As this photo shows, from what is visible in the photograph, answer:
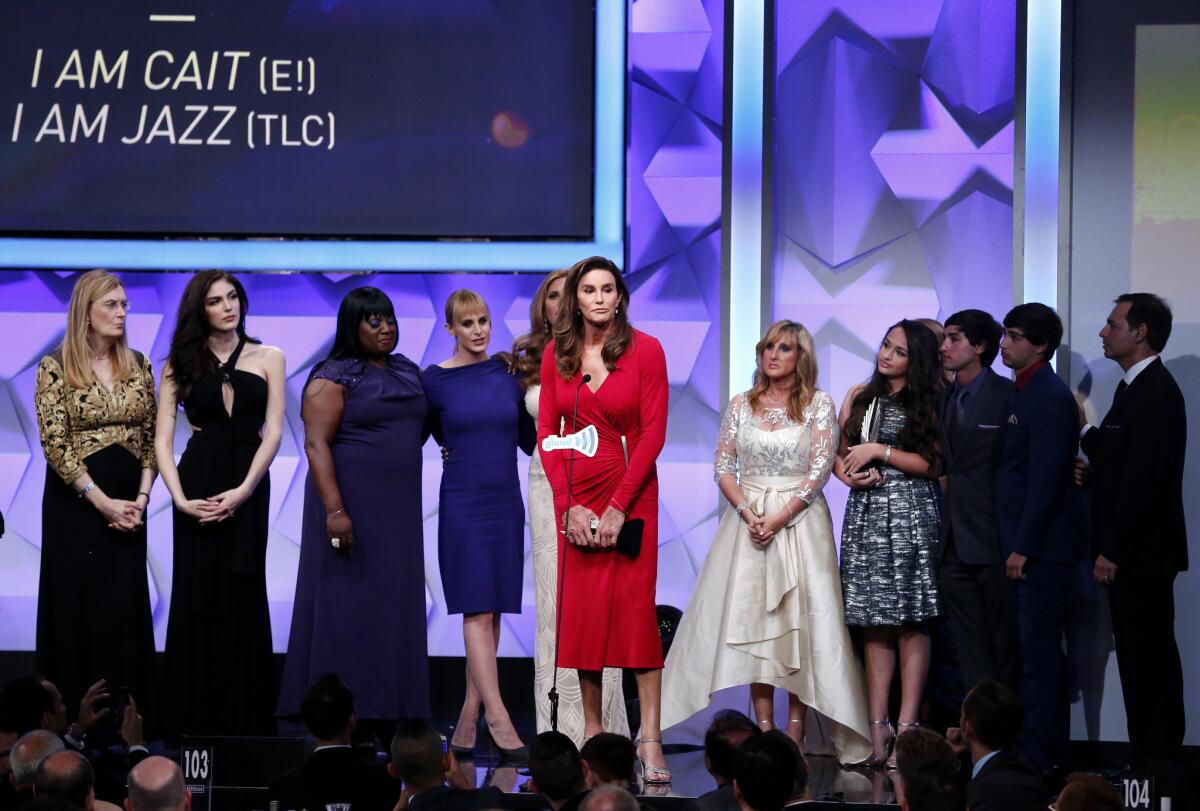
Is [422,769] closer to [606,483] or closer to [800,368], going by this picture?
[606,483]

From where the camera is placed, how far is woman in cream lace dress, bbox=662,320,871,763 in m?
5.45

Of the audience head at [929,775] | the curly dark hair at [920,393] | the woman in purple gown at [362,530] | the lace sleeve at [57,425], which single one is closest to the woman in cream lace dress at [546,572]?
the woman in purple gown at [362,530]

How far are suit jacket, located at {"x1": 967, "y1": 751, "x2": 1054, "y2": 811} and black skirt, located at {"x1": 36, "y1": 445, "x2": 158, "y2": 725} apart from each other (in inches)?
122

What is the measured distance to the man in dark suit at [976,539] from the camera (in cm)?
555

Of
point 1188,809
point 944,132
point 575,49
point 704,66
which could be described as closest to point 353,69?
point 575,49

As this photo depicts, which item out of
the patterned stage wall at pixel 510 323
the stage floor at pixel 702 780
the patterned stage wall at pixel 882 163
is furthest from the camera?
the patterned stage wall at pixel 510 323

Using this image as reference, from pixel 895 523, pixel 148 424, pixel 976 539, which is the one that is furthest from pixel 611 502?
pixel 148 424

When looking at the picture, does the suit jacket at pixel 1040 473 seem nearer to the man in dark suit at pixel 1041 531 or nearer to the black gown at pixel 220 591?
the man in dark suit at pixel 1041 531

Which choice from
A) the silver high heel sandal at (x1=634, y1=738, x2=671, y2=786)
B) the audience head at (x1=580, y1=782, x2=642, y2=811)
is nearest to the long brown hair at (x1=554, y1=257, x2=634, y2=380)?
the silver high heel sandal at (x1=634, y1=738, x2=671, y2=786)

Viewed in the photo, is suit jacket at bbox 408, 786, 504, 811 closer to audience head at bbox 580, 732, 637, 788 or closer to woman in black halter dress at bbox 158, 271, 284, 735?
audience head at bbox 580, 732, 637, 788

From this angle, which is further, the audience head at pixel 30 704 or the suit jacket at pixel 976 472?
the suit jacket at pixel 976 472

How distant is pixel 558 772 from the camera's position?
3535mm

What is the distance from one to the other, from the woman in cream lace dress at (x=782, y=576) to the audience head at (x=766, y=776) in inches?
83.6

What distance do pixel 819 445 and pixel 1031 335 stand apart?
94 centimetres
